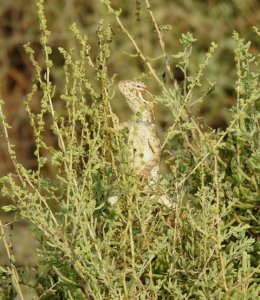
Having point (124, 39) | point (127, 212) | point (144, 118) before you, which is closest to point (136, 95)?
point (144, 118)

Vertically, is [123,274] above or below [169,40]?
above

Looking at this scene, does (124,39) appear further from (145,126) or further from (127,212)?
(127,212)

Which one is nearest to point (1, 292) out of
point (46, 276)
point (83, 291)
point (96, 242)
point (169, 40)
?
point (46, 276)

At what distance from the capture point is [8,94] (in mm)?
9672

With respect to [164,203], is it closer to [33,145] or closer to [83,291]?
[83,291]

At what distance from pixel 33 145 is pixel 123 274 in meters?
6.27

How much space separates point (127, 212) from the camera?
11.9ft

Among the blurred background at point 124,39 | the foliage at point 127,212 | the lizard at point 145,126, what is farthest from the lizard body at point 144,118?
the blurred background at point 124,39

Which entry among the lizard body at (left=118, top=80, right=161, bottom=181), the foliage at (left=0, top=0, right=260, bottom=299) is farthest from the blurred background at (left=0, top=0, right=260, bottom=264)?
the foliage at (left=0, top=0, right=260, bottom=299)

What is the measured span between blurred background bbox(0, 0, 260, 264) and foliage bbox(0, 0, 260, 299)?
4308 mm

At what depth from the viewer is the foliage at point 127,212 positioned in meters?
3.45

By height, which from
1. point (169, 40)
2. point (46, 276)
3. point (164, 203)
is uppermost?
point (164, 203)

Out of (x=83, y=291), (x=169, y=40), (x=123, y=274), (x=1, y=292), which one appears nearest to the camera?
(x=123, y=274)

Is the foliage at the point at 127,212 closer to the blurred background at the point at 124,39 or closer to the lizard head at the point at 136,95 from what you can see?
the lizard head at the point at 136,95
